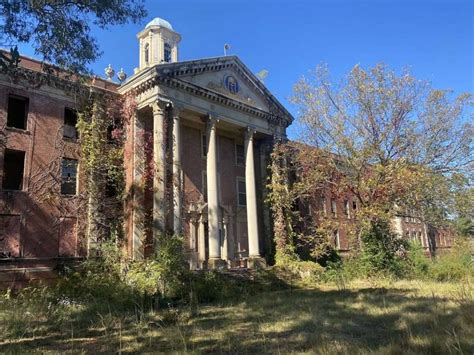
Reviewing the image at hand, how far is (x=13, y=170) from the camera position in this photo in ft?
70.7

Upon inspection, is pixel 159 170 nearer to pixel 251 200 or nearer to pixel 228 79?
pixel 251 200

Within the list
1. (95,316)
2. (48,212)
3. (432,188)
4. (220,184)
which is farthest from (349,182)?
(48,212)

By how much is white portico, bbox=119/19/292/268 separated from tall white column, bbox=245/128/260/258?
6 centimetres

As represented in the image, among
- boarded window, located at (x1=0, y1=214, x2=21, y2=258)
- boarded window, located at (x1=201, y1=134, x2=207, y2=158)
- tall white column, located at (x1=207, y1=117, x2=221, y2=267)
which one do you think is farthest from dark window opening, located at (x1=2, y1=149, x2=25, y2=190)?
boarded window, located at (x1=201, y1=134, x2=207, y2=158)

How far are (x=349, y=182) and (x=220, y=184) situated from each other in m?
10.2

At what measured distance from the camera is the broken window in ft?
74.6

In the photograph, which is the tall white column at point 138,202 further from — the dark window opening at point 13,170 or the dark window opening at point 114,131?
the dark window opening at point 13,170

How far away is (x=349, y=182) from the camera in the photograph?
2078 centimetres

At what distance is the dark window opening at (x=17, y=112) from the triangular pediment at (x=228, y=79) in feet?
24.2

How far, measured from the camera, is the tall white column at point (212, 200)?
77.2 feet

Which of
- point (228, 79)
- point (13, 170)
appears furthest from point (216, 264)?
point (228, 79)

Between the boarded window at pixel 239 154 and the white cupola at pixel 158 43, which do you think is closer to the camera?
the boarded window at pixel 239 154

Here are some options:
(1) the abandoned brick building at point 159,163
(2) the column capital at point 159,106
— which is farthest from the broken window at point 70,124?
(2) the column capital at point 159,106

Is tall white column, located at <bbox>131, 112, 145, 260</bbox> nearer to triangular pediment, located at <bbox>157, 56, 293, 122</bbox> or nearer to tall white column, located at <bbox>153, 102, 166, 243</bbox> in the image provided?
tall white column, located at <bbox>153, 102, 166, 243</bbox>
